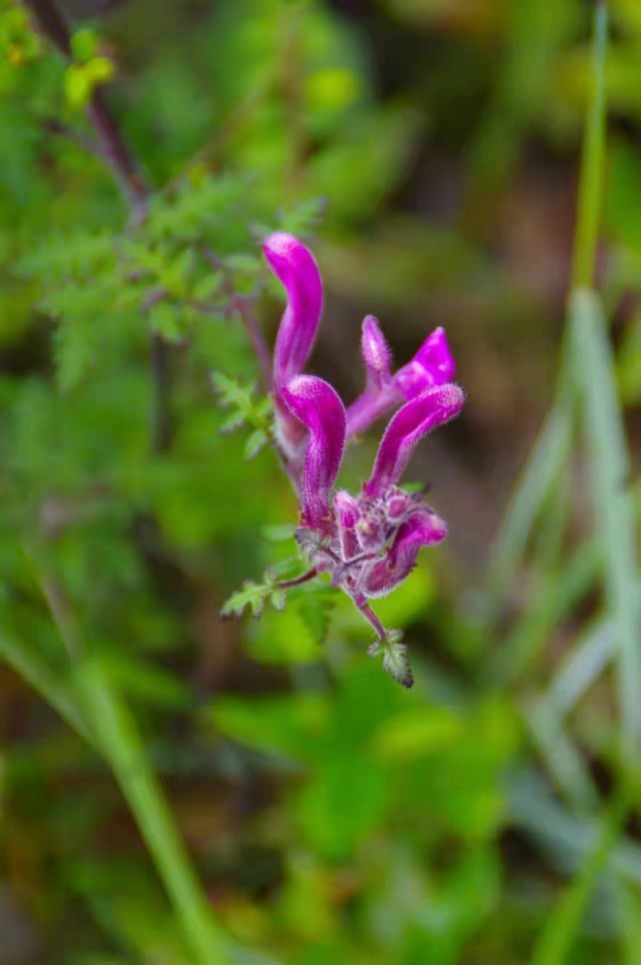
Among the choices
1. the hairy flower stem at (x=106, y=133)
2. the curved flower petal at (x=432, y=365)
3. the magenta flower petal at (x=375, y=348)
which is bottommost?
the curved flower petal at (x=432, y=365)

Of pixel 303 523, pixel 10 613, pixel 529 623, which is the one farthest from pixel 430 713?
pixel 303 523

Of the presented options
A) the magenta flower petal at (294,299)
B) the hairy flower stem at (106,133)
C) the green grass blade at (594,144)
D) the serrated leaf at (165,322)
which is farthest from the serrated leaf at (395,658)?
the green grass blade at (594,144)

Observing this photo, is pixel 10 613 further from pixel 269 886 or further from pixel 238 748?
pixel 269 886

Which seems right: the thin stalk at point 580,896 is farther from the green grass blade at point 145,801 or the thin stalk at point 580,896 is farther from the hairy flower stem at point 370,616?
the hairy flower stem at point 370,616

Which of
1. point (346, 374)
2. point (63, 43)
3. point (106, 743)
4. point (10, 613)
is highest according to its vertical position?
point (346, 374)

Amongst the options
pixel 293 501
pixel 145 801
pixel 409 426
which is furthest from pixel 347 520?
pixel 293 501

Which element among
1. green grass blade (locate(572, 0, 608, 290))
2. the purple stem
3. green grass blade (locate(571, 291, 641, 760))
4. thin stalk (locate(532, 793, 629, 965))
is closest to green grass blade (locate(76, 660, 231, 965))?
thin stalk (locate(532, 793, 629, 965))

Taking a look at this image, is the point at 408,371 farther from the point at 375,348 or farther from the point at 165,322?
the point at 165,322

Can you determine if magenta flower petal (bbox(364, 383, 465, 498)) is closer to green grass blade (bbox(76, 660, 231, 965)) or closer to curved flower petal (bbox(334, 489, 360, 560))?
curved flower petal (bbox(334, 489, 360, 560))
